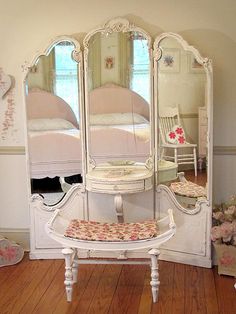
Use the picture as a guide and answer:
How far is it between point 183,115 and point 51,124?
1057 mm

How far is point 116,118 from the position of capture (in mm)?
3672

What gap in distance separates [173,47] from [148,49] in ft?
0.63

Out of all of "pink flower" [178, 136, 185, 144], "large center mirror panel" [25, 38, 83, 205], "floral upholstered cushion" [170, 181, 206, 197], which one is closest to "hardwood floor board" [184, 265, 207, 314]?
"floral upholstered cushion" [170, 181, 206, 197]

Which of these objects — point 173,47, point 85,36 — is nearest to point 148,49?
point 173,47

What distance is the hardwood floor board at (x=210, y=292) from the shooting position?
10.0ft

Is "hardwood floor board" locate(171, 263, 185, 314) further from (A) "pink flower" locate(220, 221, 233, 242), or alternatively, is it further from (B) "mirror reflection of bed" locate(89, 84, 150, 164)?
(B) "mirror reflection of bed" locate(89, 84, 150, 164)

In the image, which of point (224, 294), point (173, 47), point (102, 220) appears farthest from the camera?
point (102, 220)

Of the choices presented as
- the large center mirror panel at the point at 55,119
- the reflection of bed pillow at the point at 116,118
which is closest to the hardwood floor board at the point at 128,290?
the large center mirror panel at the point at 55,119

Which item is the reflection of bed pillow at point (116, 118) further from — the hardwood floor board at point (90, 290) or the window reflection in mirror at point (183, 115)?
the hardwood floor board at point (90, 290)

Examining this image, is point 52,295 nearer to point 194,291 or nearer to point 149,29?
point 194,291

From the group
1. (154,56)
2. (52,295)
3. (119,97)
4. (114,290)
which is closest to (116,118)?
(119,97)

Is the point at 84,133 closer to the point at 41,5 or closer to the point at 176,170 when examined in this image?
the point at 176,170

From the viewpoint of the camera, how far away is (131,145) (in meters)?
3.70

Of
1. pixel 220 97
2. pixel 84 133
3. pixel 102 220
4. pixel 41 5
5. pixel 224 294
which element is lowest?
pixel 224 294
